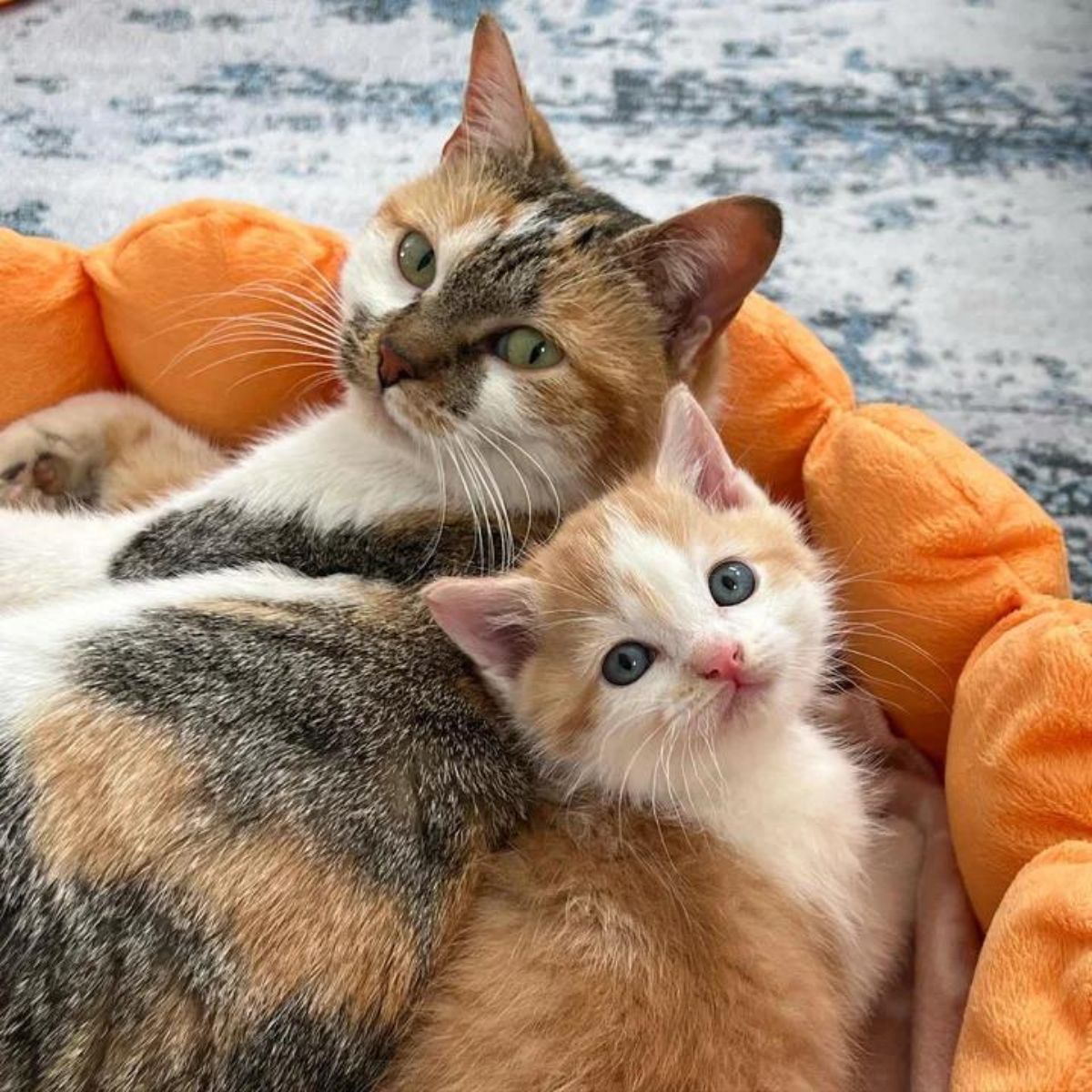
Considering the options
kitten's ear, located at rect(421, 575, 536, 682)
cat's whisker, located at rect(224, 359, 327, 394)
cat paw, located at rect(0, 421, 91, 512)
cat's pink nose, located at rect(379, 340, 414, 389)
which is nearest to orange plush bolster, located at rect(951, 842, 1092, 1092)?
kitten's ear, located at rect(421, 575, 536, 682)

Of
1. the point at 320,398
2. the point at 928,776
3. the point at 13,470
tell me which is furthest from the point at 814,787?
the point at 13,470

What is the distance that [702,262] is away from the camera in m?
1.24

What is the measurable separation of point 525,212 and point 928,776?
791 mm

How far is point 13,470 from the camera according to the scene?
1559mm

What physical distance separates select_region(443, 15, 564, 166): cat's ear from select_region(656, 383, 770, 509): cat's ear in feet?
1.18

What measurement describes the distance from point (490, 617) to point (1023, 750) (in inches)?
20.4

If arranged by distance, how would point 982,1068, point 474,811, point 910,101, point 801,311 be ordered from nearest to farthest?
point 982,1068 → point 474,811 → point 801,311 → point 910,101

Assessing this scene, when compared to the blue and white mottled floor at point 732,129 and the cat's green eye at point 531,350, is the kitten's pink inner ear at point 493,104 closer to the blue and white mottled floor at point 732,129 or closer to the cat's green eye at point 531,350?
the cat's green eye at point 531,350

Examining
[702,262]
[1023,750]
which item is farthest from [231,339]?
[1023,750]

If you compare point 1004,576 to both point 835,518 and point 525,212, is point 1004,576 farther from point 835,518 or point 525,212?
point 525,212

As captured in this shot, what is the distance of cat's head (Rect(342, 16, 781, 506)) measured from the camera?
121cm

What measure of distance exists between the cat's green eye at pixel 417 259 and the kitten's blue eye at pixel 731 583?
0.44 metres

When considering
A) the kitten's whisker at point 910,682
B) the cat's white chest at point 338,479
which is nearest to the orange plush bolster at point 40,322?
the cat's white chest at point 338,479

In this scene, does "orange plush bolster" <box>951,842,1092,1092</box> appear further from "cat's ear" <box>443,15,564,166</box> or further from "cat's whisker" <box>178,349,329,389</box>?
"cat's whisker" <box>178,349,329,389</box>
